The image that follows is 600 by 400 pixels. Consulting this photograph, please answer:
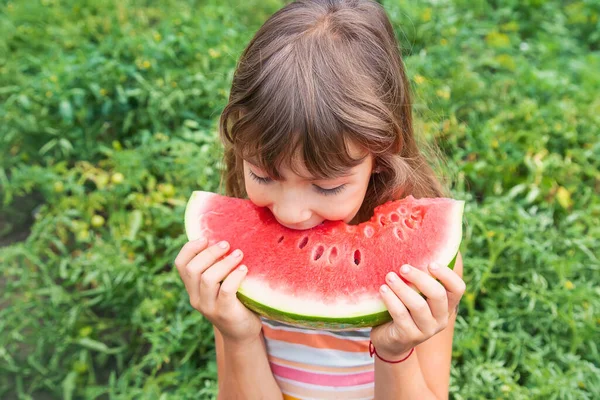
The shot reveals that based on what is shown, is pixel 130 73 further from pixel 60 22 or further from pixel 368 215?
pixel 368 215

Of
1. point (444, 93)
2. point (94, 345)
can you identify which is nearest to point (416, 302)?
point (94, 345)

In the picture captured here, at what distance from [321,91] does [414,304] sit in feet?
1.85

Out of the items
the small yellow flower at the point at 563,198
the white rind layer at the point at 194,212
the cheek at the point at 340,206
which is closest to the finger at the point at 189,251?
the white rind layer at the point at 194,212

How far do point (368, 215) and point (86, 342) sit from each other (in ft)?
5.03

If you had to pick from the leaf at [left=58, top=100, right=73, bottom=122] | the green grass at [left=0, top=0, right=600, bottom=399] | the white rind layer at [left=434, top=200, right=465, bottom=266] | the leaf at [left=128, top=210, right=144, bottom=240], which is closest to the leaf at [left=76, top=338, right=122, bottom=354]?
the green grass at [left=0, top=0, right=600, bottom=399]

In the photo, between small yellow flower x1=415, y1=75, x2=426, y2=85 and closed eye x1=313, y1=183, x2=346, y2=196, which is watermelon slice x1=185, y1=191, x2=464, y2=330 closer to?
closed eye x1=313, y1=183, x2=346, y2=196

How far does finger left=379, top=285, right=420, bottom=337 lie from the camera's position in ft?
5.09

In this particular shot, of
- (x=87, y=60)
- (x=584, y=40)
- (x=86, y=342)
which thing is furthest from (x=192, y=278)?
(x=584, y=40)

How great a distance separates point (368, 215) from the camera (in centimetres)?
208

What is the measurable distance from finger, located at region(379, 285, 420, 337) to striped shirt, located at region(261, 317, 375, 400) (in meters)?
0.47

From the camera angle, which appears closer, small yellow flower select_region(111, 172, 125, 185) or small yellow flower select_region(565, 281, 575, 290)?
→ small yellow flower select_region(565, 281, 575, 290)

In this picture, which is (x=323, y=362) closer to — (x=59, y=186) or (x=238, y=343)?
(x=238, y=343)

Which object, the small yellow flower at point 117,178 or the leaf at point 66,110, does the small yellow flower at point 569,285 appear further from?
the leaf at point 66,110

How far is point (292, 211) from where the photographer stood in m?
1.63
